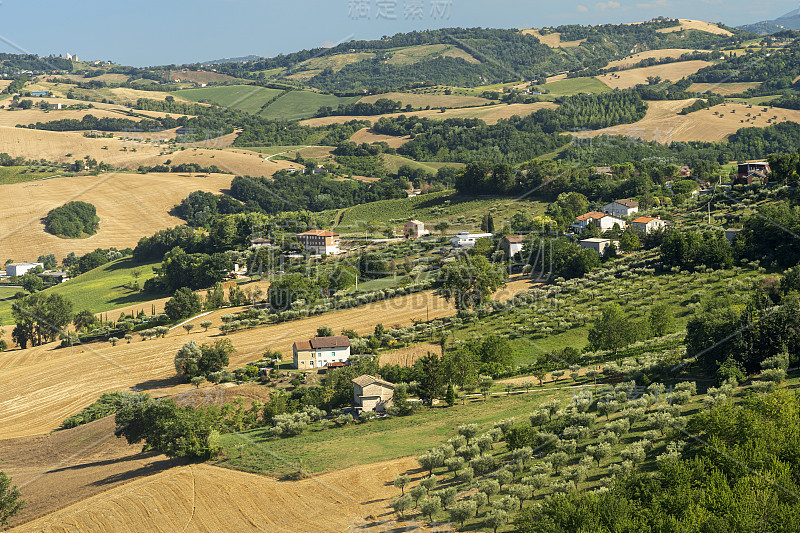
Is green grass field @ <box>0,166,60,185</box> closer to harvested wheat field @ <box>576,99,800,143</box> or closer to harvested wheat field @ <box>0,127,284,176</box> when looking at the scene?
harvested wheat field @ <box>0,127,284,176</box>

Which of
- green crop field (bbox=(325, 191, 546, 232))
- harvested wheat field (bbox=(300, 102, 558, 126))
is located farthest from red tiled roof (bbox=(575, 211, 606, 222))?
harvested wheat field (bbox=(300, 102, 558, 126))

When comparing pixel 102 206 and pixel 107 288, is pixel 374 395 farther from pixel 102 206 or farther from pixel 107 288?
pixel 102 206

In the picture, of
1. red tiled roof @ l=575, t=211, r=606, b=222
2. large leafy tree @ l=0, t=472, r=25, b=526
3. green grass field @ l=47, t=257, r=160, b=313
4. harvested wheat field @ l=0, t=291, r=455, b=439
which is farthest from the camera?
green grass field @ l=47, t=257, r=160, b=313

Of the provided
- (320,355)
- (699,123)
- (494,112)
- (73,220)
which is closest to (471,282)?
(320,355)

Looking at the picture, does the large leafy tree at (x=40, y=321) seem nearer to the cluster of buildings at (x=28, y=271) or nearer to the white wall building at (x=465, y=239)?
the cluster of buildings at (x=28, y=271)

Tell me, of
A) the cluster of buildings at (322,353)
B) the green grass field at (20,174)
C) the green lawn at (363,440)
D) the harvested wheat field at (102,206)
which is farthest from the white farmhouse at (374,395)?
the green grass field at (20,174)

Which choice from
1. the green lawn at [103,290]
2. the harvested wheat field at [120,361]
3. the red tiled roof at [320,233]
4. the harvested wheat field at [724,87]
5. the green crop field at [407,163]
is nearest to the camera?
the harvested wheat field at [120,361]
